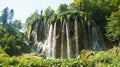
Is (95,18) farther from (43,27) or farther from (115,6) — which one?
(43,27)

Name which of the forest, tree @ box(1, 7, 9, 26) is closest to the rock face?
the forest

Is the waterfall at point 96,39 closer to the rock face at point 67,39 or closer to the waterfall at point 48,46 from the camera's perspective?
the rock face at point 67,39

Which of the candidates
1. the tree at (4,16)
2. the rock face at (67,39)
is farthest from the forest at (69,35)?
the tree at (4,16)

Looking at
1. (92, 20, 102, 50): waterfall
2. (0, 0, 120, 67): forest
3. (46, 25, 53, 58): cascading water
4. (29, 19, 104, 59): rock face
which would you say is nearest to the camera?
(0, 0, 120, 67): forest

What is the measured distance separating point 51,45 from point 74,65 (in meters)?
18.0

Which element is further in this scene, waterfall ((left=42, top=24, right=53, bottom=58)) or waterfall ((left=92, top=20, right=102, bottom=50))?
waterfall ((left=92, top=20, right=102, bottom=50))

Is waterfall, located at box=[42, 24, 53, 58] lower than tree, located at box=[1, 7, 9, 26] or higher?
lower

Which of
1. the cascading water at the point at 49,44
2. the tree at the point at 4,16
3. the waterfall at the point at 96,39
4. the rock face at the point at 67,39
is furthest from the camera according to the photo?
the tree at the point at 4,16

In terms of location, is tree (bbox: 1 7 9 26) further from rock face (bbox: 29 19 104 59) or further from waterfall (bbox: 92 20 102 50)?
waterfall (bbox: 92 20 102 50)

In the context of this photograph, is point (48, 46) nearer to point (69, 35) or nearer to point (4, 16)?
point (69, 35)

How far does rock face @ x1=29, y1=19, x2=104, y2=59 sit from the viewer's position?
29422 mm

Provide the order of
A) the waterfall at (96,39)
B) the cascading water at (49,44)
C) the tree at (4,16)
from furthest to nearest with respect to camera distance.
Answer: the tree at (4,16) → the waterfall at (96,39) → the cascading water at (49,44)

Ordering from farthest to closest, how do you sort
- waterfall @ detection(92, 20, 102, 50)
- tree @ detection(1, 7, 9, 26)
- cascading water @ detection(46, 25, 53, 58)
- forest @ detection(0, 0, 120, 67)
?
1. tree @ detection(1, 7, 9, 26)
2. waterfall @ detection(92, 20, 102, 50)
3. cascading water @ detection(46, 25, 53, 58)
4. forest @ detection(0, 0, 120, 67)

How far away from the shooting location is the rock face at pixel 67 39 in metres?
29.4
